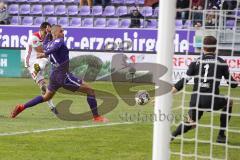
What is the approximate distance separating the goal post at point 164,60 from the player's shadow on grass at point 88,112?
7.80 meters

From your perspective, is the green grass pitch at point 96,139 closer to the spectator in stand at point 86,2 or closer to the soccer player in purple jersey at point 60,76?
the soccer player in purple jersey at point 60,76

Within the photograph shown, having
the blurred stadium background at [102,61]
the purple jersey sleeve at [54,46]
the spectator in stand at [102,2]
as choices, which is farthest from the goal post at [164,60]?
the spectator in stand at [102,2]

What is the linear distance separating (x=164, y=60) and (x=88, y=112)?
9023 mm

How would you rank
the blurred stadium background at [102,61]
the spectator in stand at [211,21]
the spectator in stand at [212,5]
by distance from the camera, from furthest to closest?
the spectator in stand at [212,5] < the blurred stadium background at [102,61] < the spectator in stand at [211,21]

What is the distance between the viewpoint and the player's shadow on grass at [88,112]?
48.5ft

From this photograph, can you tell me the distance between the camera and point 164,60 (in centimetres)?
674

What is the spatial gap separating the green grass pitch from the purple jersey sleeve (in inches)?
57.9

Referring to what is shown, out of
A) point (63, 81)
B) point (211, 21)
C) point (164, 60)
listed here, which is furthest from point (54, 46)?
point (164, 60)

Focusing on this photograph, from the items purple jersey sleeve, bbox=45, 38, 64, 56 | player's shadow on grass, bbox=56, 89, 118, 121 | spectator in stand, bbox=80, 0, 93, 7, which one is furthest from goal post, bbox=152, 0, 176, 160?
spectator in stand, bbox=80, 0, 93, 7

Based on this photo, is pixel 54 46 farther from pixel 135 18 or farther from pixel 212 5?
pixel 135 18

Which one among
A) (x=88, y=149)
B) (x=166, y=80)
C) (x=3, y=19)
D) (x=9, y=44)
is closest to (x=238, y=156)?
(x=88, y=149)

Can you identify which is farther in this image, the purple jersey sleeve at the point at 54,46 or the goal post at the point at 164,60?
the purple jersey sleeve at the point at 54,46

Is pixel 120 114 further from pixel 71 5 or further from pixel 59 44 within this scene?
pixel 71 5

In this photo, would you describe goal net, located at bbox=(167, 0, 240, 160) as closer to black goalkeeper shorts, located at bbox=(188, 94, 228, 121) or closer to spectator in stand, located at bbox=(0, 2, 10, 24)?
black goalkeeper shorts, located at bbox=(188, 94, 228, 121)
